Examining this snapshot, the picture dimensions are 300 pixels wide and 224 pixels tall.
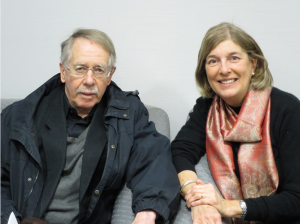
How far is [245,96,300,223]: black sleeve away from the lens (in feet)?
5.92

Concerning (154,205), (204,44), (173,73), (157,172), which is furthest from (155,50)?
(154,205)

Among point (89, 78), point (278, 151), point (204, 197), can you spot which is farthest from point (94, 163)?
point (278, 151)

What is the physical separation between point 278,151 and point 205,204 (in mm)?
460

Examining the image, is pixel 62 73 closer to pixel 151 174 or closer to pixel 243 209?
pixel 151 174

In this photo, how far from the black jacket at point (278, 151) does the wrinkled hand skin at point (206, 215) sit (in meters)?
0.15

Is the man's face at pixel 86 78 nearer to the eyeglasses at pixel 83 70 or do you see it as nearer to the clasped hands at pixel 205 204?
the eyeglasses at pixel 83 70

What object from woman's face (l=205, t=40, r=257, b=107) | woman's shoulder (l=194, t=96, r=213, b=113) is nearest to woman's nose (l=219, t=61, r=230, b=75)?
woman's face (l=205, t=40, r=257, b=107)

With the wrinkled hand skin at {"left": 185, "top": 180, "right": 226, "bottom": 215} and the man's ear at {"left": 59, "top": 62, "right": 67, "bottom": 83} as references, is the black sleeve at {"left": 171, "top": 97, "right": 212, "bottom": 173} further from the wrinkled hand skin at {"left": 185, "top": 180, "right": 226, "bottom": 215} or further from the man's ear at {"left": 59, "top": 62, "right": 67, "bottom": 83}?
the man's ear at {"left": 59, "top": 62, "right": 67, "bottom": 83}

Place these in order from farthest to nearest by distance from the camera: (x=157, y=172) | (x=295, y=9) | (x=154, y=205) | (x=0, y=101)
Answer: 1. (x=295, y=9)
2. (x=0, y=101)
3. (x=157, y=172)
4. (x=154, y=205)

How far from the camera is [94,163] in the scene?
193 cm

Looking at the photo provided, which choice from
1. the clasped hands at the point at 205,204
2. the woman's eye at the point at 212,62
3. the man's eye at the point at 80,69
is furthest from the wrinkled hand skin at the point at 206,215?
the man's eye at the point at 80,69

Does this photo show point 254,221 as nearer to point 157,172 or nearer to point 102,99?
point 157,172

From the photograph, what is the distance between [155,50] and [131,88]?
273 millimetres

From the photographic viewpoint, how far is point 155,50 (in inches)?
99.7
